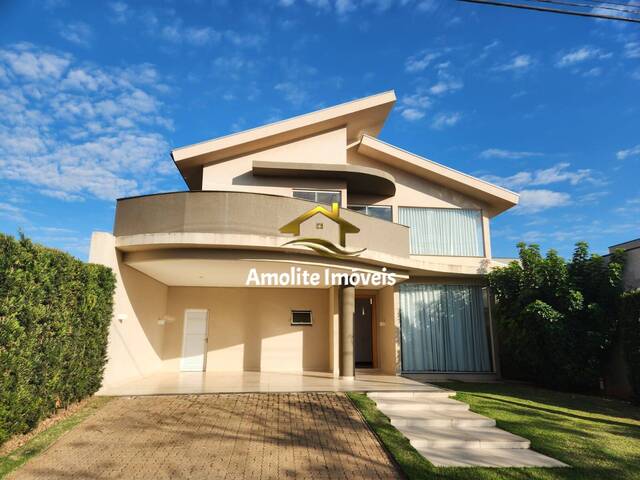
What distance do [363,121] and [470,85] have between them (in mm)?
4212

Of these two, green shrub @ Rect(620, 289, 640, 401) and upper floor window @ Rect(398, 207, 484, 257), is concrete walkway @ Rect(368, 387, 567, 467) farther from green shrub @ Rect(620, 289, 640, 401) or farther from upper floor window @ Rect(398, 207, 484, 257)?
upper floor window @ Rect(398, 207, 484, 257)

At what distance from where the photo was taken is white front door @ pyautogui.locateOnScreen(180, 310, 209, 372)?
13.8 metres

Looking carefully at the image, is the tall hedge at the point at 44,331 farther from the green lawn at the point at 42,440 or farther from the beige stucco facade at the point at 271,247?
the beige stucco facade at the point at 271,247

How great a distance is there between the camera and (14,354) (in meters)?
5.39

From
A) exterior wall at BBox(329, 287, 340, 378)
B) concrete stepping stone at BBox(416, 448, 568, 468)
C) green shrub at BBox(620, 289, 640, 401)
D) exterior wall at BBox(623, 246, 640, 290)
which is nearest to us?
concrete stepping stone at BBox(416, 448, 568, 468)

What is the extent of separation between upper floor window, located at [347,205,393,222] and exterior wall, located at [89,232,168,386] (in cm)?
742

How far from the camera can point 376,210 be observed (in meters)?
14.5

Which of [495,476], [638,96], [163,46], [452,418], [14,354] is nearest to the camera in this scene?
[495,476]

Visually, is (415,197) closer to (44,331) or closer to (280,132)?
(280,132)

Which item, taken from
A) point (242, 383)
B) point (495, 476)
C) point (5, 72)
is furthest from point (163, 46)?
point (495, 476)

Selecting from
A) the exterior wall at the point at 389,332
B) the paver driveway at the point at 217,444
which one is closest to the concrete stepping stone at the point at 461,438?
the paver driveway at the point at 217,444

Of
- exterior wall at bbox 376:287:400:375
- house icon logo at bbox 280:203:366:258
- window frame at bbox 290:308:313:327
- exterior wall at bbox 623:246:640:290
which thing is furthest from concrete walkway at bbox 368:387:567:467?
exterior wall at bbox 623:246:640:290

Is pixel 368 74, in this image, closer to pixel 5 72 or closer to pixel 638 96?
pixel 638 96

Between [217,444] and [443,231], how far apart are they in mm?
11204
